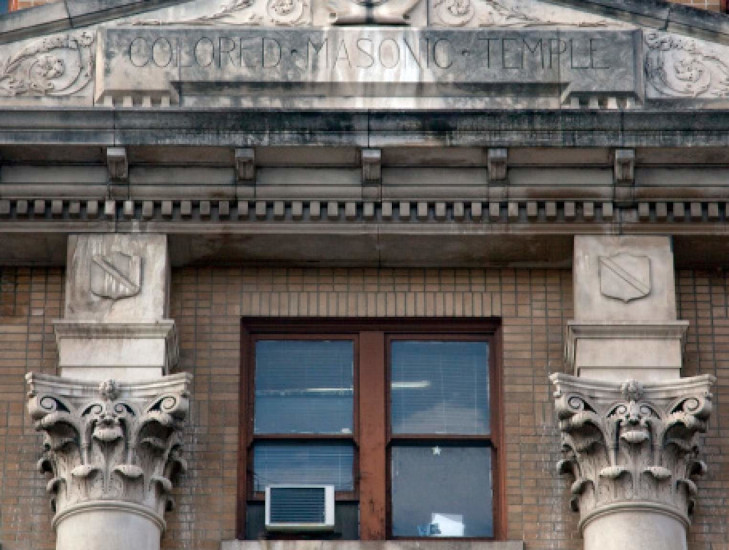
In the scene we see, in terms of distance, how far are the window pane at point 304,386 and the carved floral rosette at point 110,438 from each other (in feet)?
3.76

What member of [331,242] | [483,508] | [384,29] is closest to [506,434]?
[483,508]

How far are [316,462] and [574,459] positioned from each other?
98.5 inches

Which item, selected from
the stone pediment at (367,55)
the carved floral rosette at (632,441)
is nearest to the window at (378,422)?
the carved floral rosette at (632,441)

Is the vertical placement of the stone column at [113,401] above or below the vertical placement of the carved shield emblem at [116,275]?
below

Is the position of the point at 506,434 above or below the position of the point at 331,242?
below

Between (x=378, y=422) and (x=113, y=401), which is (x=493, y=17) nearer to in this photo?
(x=378, y=422)

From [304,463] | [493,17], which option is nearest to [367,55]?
[493,17]

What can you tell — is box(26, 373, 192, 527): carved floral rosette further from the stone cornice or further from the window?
the stone cornice

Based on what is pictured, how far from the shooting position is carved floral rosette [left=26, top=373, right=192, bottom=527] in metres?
26.3

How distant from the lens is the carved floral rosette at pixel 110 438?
26312mm

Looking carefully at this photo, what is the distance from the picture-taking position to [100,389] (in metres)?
26.7

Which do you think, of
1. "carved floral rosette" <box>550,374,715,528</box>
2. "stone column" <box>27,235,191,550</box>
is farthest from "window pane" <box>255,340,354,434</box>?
"carved floral rosette" <box>550,374,715,528</box>

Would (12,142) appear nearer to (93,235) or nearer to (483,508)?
(93,235)

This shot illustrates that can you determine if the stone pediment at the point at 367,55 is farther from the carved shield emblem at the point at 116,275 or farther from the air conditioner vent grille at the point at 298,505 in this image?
the air conditioner vent grille at the point at 298,505
